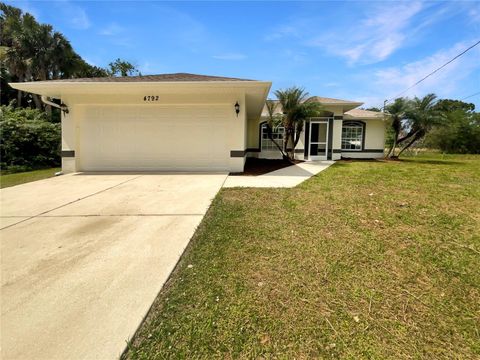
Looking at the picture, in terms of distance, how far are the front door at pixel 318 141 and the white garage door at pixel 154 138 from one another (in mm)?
7100

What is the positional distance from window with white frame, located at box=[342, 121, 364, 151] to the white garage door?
388 inches

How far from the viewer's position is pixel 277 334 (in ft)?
6.04

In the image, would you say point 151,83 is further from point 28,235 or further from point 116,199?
point 28,235

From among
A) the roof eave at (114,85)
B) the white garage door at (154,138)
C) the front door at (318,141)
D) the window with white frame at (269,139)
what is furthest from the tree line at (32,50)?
the front door at (318,141)

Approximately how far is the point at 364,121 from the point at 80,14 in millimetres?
15310

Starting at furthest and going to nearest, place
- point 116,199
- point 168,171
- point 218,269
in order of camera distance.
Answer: point 168,171
point 116,199
point 218,269

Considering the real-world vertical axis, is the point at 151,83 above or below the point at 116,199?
above

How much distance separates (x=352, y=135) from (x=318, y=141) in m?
2.39

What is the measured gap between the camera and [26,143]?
1168 centimetres

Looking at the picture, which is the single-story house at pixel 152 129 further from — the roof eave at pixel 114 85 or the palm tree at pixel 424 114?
the palm tree at pixel 424 114

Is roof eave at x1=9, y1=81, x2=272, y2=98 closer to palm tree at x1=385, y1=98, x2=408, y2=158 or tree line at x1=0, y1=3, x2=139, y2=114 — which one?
palm tree at x1=385, y1=98, x2=408, y2=158

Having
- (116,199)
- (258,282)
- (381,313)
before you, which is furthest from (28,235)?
(381,313)

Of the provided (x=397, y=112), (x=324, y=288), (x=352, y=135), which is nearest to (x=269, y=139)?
(x=352, y=135)

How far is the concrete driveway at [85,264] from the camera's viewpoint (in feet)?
5.97
